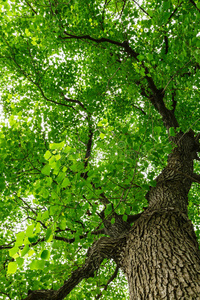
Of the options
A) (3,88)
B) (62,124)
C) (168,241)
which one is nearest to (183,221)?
(168,241)

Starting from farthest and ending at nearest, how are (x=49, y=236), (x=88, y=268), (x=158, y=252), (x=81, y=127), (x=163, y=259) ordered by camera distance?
1. (x=81, y=127)
2. (x=88, y=268)
3. (x=158, y=252)
4. (x=163, y=259)
5. (x=49, y=236)

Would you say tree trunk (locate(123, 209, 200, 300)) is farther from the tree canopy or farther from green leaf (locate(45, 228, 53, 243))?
green leaf (locate(45, 228, 53, 243))

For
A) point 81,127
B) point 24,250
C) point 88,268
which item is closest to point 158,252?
point 88,268

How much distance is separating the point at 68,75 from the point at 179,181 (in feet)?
19.5

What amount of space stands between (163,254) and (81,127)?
5357 mm

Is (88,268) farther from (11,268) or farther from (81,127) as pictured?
(81,127)

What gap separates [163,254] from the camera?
2385 mm

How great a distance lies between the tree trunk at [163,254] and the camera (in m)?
2.00

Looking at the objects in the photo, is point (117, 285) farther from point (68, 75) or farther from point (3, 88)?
point (3, 88)

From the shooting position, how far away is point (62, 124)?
6617 mm

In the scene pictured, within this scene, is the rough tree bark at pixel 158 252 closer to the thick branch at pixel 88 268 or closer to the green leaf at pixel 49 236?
the thick branch at pixel 88 268

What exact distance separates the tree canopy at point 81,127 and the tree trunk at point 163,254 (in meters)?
0.40

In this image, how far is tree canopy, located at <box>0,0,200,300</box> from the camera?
2.28 meters

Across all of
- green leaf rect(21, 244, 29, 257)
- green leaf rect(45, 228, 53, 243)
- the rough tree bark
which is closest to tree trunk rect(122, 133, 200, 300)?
the rough tree bark
